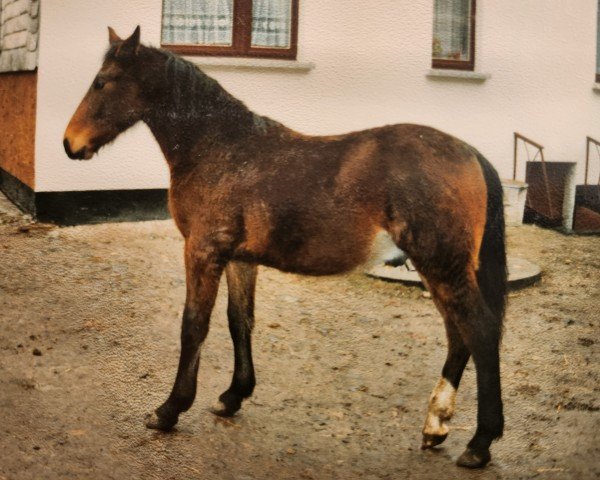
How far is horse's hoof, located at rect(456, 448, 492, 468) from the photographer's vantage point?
3.49m

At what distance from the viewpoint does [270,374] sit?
460 centimetres

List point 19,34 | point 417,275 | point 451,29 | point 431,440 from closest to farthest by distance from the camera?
point 431,440
point 417,275
point 19,34
point 451,29

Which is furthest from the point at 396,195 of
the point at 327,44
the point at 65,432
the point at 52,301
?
the point at 327,44

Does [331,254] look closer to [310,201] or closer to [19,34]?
[310,201]

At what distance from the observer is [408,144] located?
11.5 feet

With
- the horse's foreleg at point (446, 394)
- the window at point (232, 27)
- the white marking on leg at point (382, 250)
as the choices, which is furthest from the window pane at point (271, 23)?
the horse's foreleg at point (446, 394)

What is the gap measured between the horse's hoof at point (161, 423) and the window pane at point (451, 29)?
6.26 m

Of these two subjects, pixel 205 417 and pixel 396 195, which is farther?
pixel 205 417

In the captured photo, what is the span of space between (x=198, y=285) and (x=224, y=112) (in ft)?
2.95

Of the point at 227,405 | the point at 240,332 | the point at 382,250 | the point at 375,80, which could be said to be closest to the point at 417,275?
the point at 375,80

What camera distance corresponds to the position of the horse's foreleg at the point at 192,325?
3619 mm

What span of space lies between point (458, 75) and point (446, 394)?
5.64 m

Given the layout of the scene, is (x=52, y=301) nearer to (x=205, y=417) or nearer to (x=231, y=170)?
(x=205, y=417)

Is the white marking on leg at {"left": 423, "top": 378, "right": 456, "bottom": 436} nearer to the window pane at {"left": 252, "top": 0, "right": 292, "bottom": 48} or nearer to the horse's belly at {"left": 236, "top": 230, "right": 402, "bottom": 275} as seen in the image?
the horse's belly at {"left": 236, "top": 230, "right": 402, "bottom": 275}
